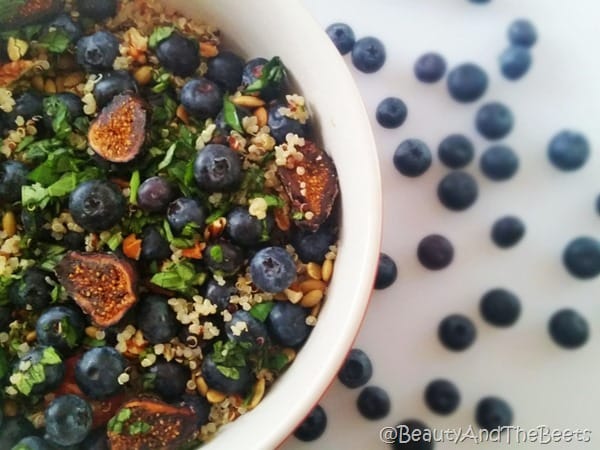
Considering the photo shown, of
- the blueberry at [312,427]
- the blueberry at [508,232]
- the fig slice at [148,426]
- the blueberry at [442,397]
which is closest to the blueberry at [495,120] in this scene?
the blueberry at [508,232]

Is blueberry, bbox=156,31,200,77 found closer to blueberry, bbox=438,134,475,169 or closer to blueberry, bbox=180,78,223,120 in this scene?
blueberry, bbox=180,78,223,120

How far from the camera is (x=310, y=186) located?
87 cm

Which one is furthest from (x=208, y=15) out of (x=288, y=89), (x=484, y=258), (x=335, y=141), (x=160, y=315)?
(x=484, y=258)

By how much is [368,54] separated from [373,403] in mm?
474

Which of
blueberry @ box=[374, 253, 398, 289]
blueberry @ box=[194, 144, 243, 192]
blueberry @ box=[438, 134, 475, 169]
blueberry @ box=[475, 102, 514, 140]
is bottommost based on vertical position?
blueberry @ box=[374, 253, 398, 289]

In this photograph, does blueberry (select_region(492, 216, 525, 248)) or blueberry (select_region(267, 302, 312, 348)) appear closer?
blueberry (select_region(267, 302, 312, 348))

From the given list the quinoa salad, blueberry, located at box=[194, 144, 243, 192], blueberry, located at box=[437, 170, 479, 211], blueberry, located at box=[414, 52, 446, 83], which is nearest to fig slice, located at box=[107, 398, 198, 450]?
the quinoa salad

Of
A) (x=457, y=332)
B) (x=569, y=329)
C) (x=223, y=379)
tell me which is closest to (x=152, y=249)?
(x=223, y=379)

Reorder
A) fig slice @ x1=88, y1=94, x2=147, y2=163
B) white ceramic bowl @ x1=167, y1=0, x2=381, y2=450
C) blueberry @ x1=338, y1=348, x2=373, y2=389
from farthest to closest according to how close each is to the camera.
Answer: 1. blueberry @ x1=338, y1=348, x2=373, y2=389
2. fig slice @ x1=88, y1=94, x2=147, y2=163
3. white ceramic bowl @ x1=167, y1=0, x2=381, y2=450

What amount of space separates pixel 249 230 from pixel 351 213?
113 millimetres

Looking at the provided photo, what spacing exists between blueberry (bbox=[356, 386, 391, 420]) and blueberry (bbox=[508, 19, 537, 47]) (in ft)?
1.69

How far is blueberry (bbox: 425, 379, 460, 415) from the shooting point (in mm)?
1049

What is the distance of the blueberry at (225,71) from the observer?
95 cm

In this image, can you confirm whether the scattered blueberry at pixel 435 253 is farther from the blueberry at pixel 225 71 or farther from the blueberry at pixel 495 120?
the blueberry at pixel 225 71
